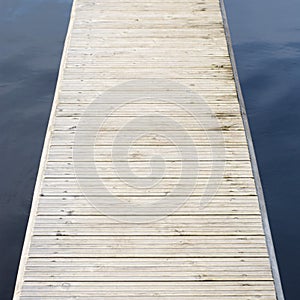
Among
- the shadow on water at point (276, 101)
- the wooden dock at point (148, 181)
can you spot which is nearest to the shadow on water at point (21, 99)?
the wooden dock at point (148, 181)

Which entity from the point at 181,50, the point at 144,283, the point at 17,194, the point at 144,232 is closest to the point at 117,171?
the point at 144,232

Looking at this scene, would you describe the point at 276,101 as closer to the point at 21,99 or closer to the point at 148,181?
the point at 21,99

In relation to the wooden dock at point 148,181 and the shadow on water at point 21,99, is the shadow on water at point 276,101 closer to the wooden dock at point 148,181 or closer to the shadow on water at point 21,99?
the wooden dock at point 148,181

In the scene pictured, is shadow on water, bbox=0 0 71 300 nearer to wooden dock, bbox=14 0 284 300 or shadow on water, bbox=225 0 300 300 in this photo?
wooden dock, bbox=14 0 284 300

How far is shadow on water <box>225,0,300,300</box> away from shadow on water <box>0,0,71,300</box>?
2.91m

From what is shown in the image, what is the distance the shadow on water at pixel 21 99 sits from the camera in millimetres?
6844

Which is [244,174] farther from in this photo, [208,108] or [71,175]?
[71,175]

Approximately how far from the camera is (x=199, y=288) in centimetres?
458

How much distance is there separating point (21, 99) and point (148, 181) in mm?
4185

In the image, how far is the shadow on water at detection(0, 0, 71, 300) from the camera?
22.5 feet

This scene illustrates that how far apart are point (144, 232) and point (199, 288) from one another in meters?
0.73

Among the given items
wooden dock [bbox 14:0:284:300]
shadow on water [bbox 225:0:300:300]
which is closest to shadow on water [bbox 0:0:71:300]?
wooden dock [bbox 14:0:284:300]

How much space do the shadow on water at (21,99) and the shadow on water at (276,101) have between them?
2912mm

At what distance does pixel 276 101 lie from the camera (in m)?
9.03
